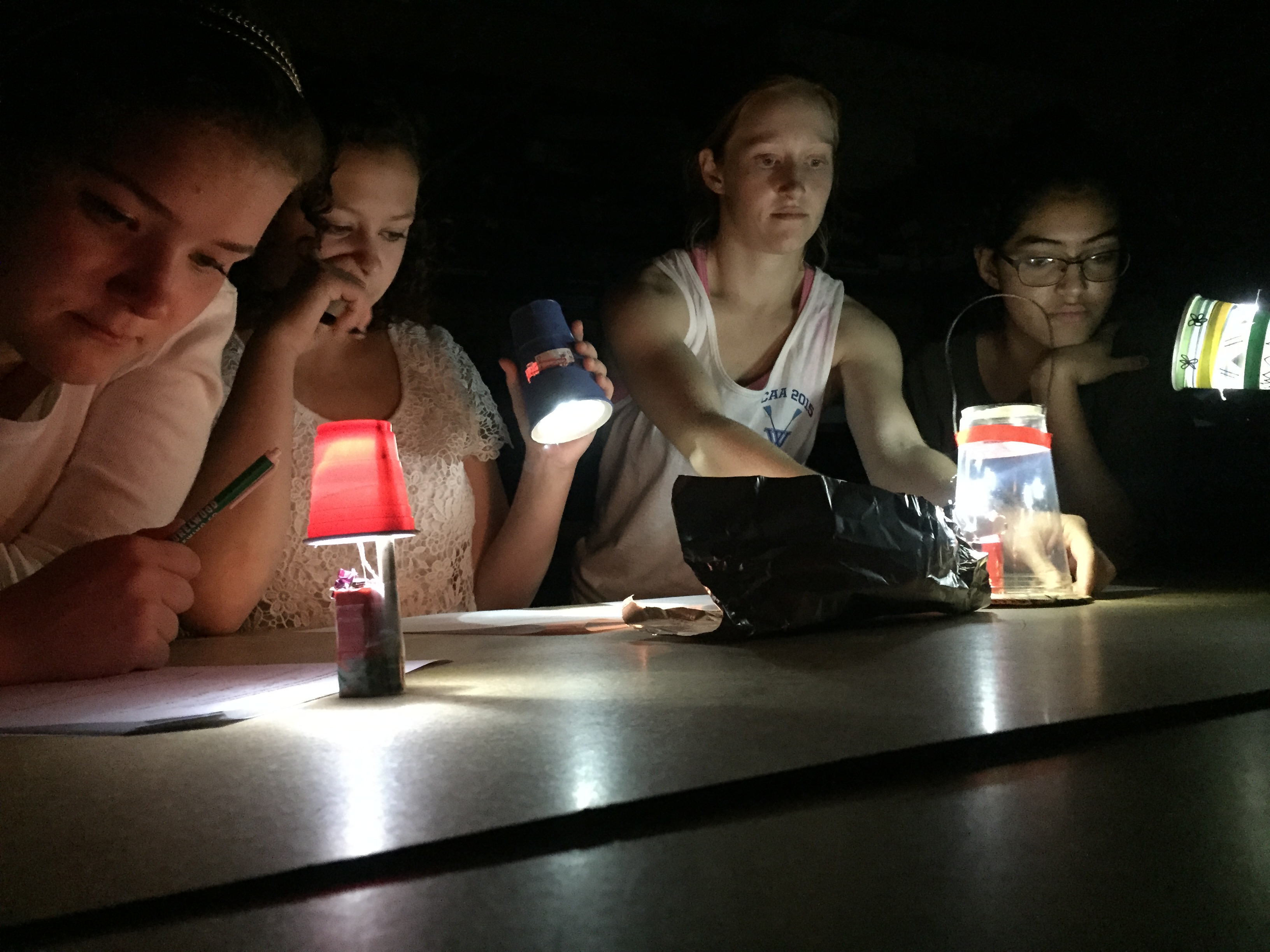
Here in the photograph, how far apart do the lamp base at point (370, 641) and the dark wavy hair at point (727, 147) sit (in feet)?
3.67

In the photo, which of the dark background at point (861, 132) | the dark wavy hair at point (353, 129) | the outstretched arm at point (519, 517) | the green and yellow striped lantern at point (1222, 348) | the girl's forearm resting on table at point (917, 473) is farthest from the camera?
the dark background at point (861, 132)

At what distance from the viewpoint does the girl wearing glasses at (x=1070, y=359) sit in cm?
173

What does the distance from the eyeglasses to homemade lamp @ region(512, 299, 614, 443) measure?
1.06 metres

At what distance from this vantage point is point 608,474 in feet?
5.58

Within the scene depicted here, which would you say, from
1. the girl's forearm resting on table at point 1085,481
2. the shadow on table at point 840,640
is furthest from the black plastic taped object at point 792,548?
the girl's forearm resting on table at point 1085,481

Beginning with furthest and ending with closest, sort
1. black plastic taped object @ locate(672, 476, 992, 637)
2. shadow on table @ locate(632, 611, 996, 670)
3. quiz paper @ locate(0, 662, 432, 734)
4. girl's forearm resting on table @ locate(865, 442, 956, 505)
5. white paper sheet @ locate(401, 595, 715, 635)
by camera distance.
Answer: girl's forearm resting on table @ locate(865, 442, 956, 505) < white paper sheet @ locate(401, 595, 715, 635) < black plastic taped object @ locate(672, 476, 992, 637) < shadow on table @ locate(632, 611, 996, 670) < quiz paper @ locate(0, 662, 432, 734)

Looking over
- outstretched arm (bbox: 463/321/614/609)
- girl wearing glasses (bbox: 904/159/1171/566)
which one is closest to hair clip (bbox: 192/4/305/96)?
outstretched arm (bbox: 463/321/614/609)

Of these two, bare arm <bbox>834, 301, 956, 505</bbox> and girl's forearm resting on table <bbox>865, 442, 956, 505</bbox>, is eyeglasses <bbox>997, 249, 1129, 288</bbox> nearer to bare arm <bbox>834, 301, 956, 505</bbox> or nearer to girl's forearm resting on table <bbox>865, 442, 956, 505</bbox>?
bare arm <bbox>834, 301, 956, 505</bbox>

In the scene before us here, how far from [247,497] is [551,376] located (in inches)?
14.6

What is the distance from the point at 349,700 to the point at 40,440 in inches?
21.3

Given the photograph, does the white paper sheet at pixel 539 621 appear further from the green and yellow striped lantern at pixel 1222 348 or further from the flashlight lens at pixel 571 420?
the green and yellow striped lantern at pixel 1222 348

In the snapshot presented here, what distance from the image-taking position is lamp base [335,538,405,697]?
0.66 meters

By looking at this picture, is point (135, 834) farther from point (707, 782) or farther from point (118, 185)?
point (118, 185)

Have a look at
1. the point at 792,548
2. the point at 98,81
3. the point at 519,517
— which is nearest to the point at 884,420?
the point at 519,517
